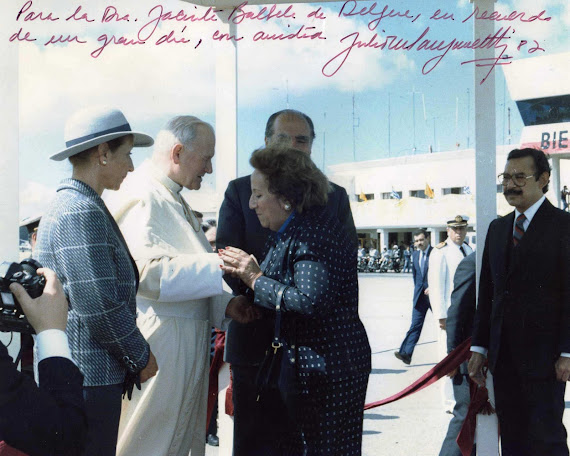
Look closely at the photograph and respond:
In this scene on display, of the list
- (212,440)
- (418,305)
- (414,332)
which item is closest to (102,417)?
(212,440)

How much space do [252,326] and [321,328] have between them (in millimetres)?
Result: 452

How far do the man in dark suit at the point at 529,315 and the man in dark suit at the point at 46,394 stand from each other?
85.2 inches

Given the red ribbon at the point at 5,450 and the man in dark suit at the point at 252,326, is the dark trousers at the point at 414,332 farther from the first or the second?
the red ribbon at the point at 5,450

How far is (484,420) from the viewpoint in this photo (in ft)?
10.9

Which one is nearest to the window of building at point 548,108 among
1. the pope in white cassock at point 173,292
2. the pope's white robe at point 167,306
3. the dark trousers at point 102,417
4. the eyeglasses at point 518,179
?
the eyeglasses at point 518,179

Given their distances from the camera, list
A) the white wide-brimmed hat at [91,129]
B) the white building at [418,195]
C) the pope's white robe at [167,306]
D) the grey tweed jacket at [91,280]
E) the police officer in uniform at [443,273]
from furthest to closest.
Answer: the white building at [418,195] → the police officer in uniform at [443,273] → the pope's white robe at [167,306] → the white wide-brimmed hat at [91,129] → the grey tweed jacket at [91,280]

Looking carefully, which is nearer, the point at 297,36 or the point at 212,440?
the point at 297,36

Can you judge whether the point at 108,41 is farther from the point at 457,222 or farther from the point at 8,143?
the point at 457,222

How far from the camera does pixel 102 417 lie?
2.18 m

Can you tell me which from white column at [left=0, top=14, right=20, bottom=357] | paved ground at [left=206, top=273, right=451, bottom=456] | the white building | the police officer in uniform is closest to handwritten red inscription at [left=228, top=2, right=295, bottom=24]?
white column at [left=0, top=14, right=20, bottom=357]

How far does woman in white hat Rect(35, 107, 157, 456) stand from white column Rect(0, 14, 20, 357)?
1.63 feet

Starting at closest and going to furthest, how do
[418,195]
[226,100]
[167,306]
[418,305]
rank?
[167,306], [226,100], [418,305], [418,195]

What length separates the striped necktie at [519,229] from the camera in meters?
3.06

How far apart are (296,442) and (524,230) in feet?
4.82
